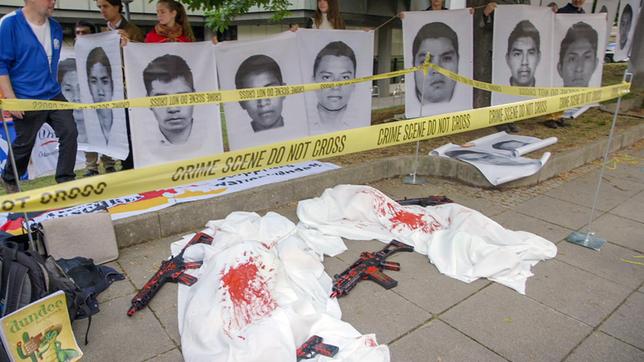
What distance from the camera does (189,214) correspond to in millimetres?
4090

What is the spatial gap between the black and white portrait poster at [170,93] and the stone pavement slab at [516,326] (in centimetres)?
386

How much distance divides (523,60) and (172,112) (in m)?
5.85

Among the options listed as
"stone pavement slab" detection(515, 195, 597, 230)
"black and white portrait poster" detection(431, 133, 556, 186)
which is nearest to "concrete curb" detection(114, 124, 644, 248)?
"black and white portrait poster" detection(431, 133, 556, 186)

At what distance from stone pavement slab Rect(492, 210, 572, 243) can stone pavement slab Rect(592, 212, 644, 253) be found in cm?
36

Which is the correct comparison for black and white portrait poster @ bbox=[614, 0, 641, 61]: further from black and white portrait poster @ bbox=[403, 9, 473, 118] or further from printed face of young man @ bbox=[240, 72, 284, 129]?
printed face of young man @ bbox=[240, 72, 284, 129]

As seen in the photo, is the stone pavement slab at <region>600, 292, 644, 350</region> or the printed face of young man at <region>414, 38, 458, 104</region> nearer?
the stone pavement slab at <region>600, 292, 644, 350</region>

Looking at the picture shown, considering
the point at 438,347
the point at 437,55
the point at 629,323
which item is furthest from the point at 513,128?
the point at 438,347

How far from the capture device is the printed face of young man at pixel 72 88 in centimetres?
563

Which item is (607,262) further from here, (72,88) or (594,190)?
(72,88)

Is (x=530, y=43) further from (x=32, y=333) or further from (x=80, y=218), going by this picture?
(x=32, y=333)

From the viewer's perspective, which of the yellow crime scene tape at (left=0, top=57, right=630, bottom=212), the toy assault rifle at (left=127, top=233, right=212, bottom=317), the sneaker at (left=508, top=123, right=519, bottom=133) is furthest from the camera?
the sneaker at (left=508, top=123, right=519, bottom=133)

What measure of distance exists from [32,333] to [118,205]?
2.27m

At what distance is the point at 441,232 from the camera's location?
380cm

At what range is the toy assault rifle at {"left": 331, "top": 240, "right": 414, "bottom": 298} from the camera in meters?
3.10
